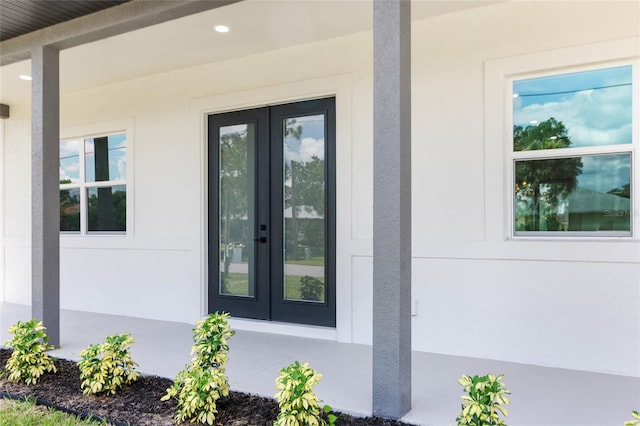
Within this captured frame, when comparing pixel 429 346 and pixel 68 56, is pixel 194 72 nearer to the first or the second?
pixel 68 56

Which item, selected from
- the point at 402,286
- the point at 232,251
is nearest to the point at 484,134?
the point at 402,286

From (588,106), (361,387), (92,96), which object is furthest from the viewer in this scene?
(92,96)

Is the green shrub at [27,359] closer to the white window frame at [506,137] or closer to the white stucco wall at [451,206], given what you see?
the white stucco wall at [451,206]

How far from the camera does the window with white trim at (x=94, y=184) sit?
6.33m

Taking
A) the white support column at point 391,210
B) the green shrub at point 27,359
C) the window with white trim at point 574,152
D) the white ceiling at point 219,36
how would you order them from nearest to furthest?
1. the white support column at point 391,210
2. the green shrub at point 27,359
3. the window with white trim at point 574,152
4. the white ceiling at point 219,36

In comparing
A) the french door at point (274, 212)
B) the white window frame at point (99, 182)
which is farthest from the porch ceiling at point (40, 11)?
the white window frame at point (99, 182)

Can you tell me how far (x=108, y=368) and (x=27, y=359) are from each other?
33.2 inches

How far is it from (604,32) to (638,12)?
0.24m

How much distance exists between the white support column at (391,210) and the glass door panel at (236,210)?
2.72 meters

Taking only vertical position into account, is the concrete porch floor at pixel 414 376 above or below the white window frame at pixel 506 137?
below

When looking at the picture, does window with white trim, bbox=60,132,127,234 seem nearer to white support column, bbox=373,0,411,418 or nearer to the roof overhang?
the roof overhang

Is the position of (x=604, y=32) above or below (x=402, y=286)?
above

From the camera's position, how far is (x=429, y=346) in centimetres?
426

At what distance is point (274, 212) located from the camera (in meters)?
5.14
